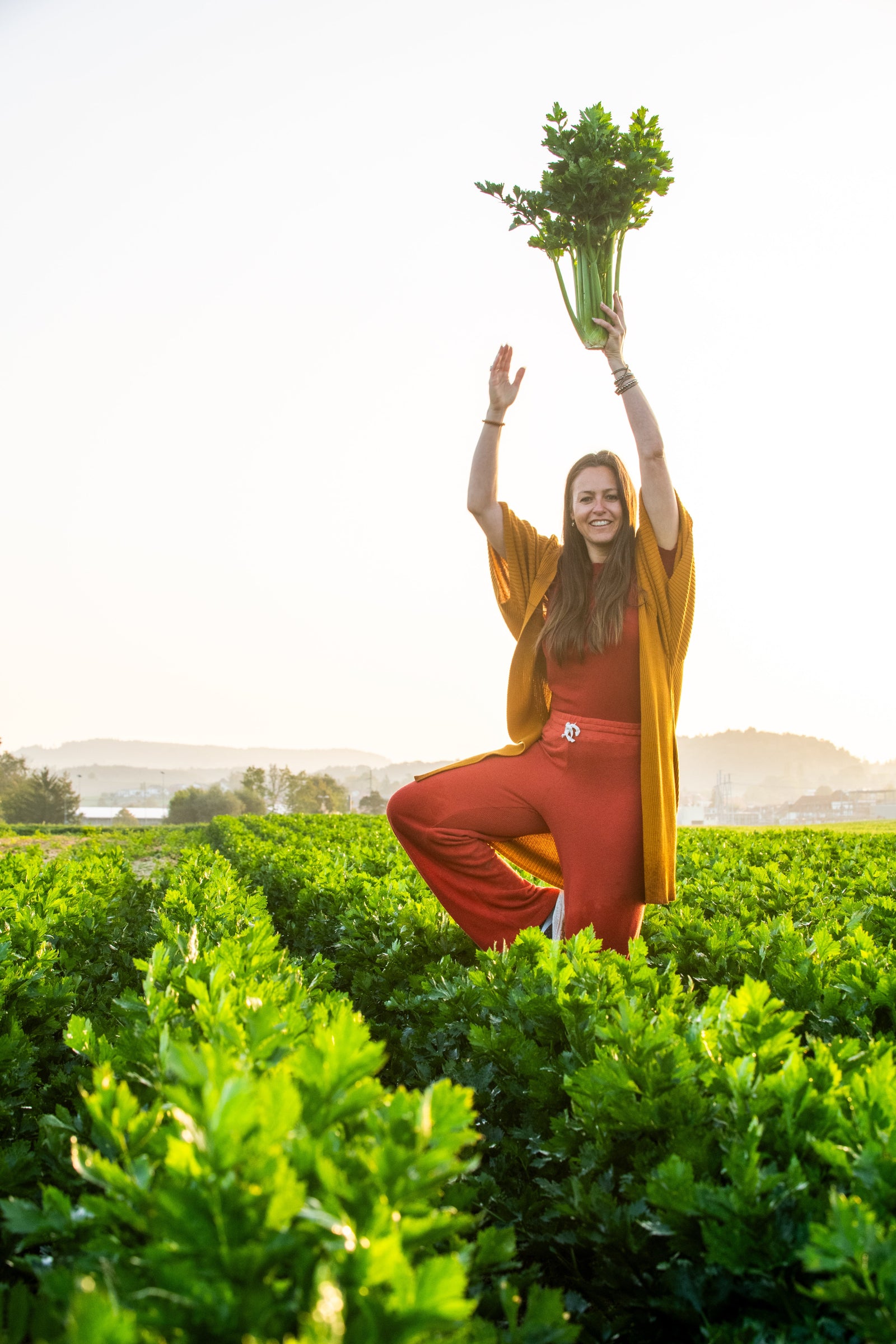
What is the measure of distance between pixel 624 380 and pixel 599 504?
592 mm

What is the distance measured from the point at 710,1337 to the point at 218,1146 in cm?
102

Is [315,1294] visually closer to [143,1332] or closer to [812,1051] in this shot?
[143,1332]

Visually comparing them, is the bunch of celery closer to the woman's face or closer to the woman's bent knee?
the woman's face

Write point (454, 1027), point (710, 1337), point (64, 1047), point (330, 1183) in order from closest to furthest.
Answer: point (330, 1183)
point (710, 1337)
point (454, 1027)
point (64, 1047)

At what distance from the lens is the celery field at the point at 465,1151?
Answer: 1.22 meters

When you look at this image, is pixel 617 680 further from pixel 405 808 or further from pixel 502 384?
pixel 502 384

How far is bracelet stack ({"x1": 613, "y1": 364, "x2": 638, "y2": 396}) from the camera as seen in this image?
408cm

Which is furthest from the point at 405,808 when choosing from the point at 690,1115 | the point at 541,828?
the point at 690,1115

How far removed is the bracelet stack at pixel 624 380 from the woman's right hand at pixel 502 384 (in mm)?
608

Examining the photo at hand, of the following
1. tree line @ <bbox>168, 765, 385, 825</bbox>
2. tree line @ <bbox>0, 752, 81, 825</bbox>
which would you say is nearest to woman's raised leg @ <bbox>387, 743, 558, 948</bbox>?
tree line @ <bbox>168, 765, 385, 825</bbox>

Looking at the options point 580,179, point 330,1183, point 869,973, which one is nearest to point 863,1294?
point 330,1183

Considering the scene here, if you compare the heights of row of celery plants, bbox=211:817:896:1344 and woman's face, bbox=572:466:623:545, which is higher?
woman's face, bbox=572:466:623:545

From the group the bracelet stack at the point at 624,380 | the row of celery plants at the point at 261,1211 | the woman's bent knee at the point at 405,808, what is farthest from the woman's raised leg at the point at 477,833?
the row of celery plants at the point at 261,1211

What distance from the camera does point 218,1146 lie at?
1284 millimetres
